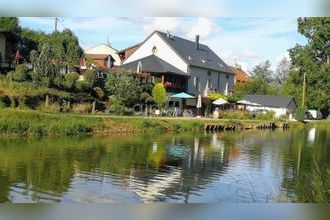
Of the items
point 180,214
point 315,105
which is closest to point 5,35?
point 315,105

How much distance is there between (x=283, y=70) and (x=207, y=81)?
240cm

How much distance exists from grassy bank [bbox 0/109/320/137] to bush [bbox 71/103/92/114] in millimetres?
419

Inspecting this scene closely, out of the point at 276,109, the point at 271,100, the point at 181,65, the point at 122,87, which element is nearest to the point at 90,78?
the point at 122,87

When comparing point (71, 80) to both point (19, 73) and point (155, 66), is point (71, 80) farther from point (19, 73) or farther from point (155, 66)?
point (155, 66)

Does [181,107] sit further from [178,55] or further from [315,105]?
[315,105]

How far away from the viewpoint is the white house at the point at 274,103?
16641 millimetres

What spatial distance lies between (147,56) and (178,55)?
84 centimetres

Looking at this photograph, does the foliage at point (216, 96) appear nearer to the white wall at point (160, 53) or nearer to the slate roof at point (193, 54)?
the slate roof at point (193, 54)

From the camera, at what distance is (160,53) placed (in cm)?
1532

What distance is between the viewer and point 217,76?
50.1ft

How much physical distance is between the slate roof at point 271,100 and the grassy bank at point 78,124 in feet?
5.98

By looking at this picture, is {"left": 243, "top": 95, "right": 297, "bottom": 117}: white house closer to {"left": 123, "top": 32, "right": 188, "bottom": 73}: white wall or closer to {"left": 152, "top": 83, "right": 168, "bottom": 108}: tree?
{"left": 123, "top": 32, "right": 188, "bottom": 73}: white wall

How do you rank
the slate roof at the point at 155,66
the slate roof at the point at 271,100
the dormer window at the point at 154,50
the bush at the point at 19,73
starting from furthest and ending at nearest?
the slate roof at the point at 271,100 < the dormer window at the point at 154,50 < the slate roof at the point at 155,66 < the bush at the point at 19,73

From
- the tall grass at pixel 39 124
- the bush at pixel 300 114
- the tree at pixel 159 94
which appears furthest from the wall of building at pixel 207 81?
the tall grass at pixel 39 124
